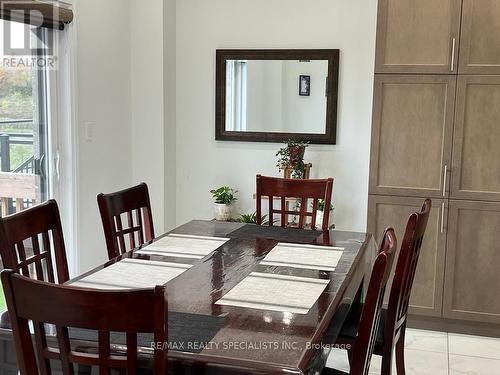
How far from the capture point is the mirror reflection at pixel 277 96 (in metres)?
4.24

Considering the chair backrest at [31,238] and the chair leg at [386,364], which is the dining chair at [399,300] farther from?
the chair backrest at [31,238]

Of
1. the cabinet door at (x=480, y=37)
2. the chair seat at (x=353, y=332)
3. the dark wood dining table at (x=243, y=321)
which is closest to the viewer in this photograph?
the dark wood dining table at (x=243, y=321)

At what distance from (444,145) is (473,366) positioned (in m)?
1.29

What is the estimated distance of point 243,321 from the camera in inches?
68.5

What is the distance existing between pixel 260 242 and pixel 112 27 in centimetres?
212

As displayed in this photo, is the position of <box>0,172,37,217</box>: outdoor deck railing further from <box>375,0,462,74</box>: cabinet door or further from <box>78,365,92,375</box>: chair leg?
<box>375,0,462,74</box>: cabinet door

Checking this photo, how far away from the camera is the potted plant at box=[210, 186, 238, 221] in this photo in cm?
437

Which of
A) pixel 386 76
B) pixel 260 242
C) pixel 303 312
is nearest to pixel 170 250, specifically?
pixel 260 242

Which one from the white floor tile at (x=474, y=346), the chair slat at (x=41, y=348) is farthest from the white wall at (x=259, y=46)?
the chair slat at (x=41, y=348)

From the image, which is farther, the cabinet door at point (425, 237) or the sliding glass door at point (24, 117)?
the cabinet door at point (425, 237)

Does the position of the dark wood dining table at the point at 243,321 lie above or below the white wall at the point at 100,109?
below

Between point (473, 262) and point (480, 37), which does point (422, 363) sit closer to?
point (473, 262)

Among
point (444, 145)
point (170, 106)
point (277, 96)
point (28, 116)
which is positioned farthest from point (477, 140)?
point (28, 116)

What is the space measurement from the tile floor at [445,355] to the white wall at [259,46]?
3.00 ft
